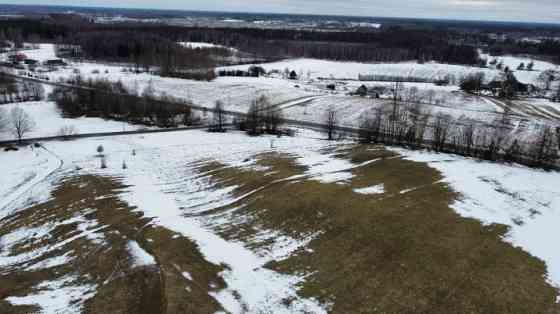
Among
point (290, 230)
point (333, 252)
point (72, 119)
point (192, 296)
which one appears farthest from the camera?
point (72, 119)

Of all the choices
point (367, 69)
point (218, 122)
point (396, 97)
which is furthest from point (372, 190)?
point (367, 69)

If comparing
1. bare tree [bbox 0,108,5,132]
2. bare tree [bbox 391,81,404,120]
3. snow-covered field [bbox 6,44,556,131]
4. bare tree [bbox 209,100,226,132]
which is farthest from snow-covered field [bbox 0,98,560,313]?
snow-covered field [bbox 6,44,556,131]

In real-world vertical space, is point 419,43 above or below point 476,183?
above

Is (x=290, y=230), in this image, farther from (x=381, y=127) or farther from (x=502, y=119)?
(x=502, y=119)

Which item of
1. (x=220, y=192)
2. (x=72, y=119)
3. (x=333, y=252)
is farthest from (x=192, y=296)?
(x=72, y=119)

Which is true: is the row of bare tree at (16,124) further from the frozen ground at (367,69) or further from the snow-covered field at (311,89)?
the frozen ground at (367,69)

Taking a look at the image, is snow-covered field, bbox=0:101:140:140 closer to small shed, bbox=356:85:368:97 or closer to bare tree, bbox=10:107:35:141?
bare tree, bbox=10:107:35:141

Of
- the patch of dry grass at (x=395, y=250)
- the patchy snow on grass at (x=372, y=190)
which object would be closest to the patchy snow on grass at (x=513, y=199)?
the patch of dry grass at (x=395, y=250)
